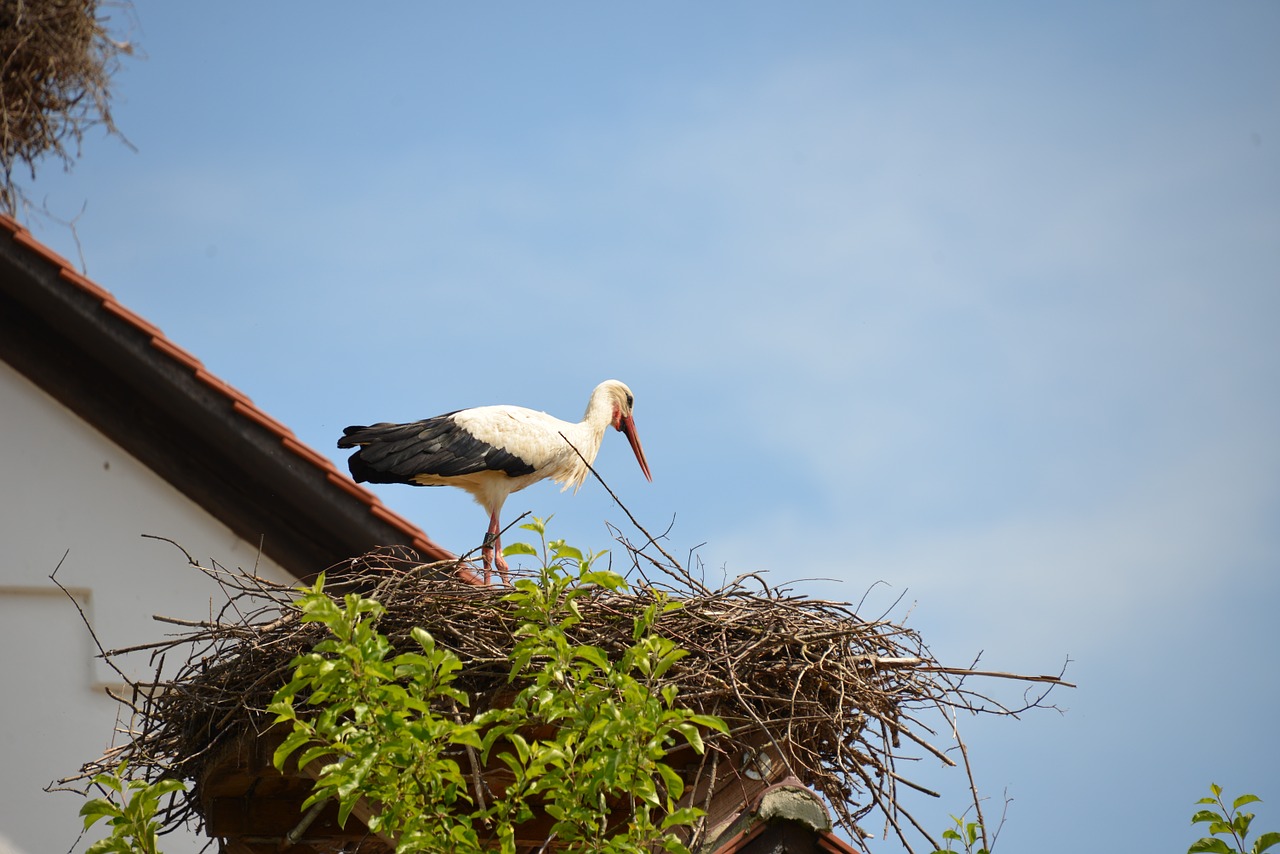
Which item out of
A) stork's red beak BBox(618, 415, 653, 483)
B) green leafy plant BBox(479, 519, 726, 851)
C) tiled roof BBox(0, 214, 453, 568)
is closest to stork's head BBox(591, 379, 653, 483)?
stork's red beak BBox(618, 415, 653, 483)

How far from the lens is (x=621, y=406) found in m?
9.28

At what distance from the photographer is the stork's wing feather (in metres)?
7.85

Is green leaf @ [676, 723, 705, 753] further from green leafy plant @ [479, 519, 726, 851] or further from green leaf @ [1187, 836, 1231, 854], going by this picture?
green leaf @ [1187, 836, 1231, 854]

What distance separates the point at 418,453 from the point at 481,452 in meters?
0.36

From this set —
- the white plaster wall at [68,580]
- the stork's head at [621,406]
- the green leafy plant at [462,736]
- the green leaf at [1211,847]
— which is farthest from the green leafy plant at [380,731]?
the stork's head at [621,406]

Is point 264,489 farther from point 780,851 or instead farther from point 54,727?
point 780,851

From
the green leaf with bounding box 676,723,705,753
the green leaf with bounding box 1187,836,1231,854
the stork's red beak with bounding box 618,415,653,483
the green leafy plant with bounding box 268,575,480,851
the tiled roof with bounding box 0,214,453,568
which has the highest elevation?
the stork's red beak with bounding box 618,415,653,483

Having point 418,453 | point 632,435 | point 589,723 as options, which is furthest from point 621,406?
point 589,723

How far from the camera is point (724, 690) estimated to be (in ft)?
15.4

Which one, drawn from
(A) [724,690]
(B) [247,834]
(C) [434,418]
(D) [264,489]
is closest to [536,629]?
(A) [724,690]

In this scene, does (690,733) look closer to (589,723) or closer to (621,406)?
(589,723)

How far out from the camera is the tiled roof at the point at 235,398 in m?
6.92

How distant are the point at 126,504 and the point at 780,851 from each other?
4.09 m

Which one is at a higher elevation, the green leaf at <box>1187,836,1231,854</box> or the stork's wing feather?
the stork's wing feather
